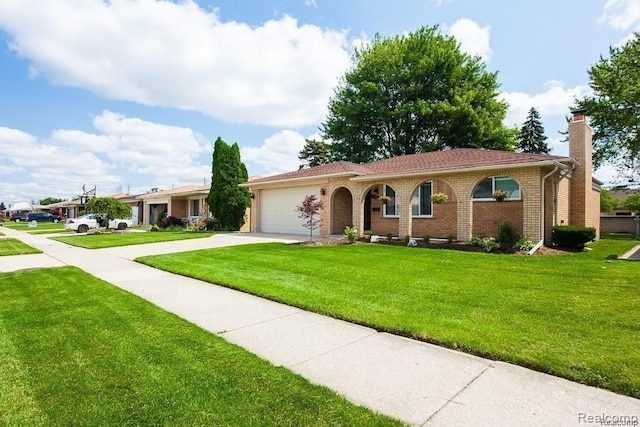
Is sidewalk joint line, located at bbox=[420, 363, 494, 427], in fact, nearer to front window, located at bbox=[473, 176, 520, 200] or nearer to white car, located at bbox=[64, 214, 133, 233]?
front window, located at bbox=[473, 176, 520, 200]

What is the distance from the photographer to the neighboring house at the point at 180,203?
2869 centimetres

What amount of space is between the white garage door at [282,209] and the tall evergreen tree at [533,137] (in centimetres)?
3048

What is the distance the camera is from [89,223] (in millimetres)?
25938

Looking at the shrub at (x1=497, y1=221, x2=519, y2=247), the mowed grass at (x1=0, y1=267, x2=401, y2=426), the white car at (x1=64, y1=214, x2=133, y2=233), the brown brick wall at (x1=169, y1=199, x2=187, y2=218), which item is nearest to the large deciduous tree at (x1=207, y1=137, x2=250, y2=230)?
the white car at (x1=64, y1=214, x2=133, y2=233)

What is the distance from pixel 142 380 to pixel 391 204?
1429 cm

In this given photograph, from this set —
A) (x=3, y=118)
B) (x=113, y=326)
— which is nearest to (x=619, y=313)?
(x=113, y=326)

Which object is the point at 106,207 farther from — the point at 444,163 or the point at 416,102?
the point at 416,102

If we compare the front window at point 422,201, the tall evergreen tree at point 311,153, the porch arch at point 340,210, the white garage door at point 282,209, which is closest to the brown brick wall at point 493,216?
the front window at point 422,201

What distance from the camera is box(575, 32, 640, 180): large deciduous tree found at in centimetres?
2000

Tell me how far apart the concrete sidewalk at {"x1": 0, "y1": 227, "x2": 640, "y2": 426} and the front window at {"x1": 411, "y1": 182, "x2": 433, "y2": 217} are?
11.2 meters

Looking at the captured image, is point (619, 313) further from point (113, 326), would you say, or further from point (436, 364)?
point (113, 326)

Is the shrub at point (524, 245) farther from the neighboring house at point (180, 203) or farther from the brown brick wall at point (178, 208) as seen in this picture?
the brown brick wall at point (178, 208)


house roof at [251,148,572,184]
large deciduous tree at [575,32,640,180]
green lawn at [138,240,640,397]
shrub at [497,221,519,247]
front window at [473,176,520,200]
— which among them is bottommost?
green lawn at [138,240,640,397]

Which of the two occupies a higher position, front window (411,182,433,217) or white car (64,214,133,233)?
front window (411,182,433,217)
